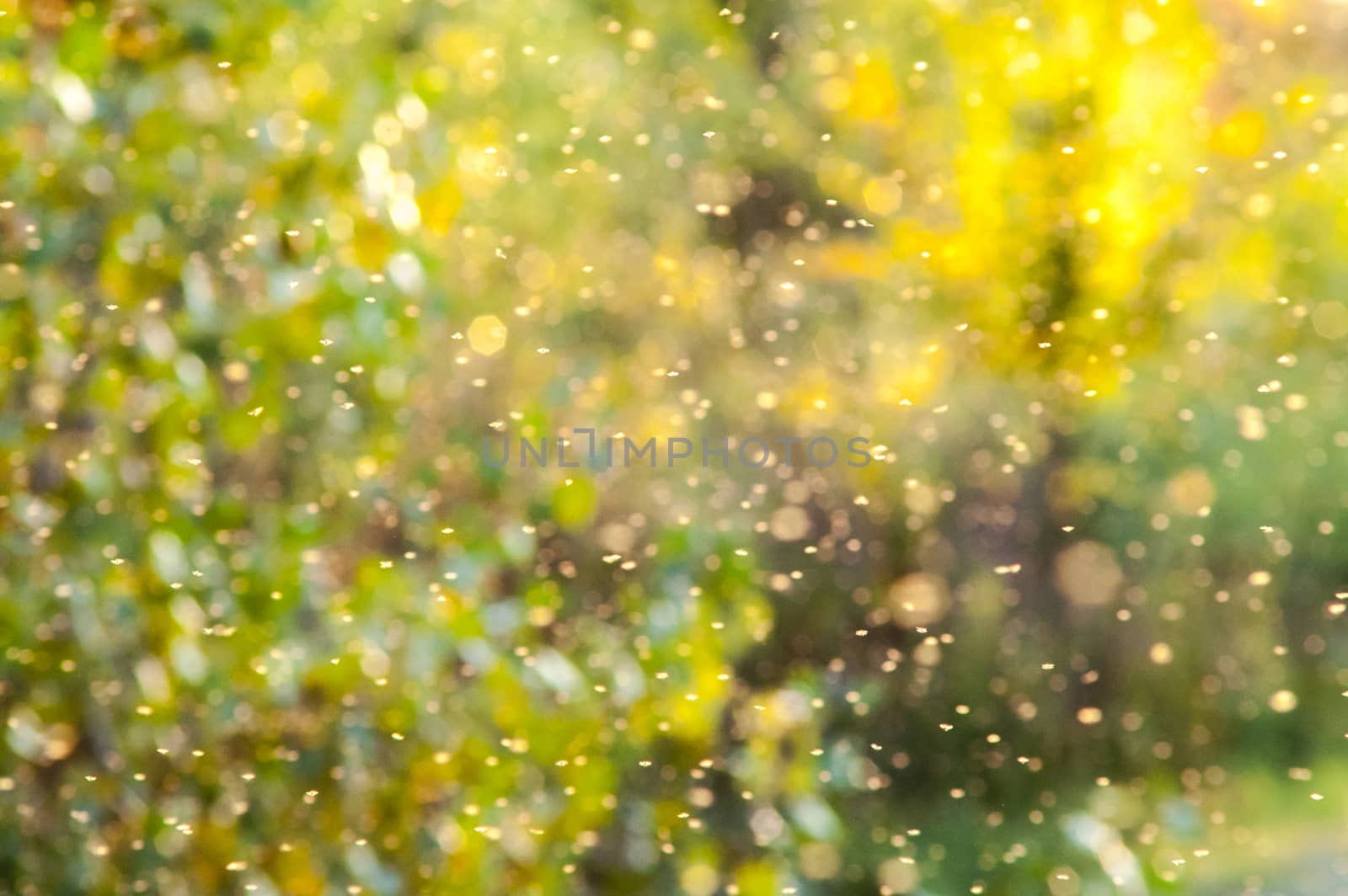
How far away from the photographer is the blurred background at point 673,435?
0.75m

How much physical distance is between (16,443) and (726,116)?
94cm

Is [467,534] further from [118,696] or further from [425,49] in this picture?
[425,49]

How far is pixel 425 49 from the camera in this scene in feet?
3.90

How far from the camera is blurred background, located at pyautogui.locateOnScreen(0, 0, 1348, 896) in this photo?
752 millimetres

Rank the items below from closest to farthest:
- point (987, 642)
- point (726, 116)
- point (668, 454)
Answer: point (668, 454) < point (726, 116) < point (987, 642)

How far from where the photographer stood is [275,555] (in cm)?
76

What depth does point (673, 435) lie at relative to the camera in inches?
51.9

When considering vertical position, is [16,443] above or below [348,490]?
below

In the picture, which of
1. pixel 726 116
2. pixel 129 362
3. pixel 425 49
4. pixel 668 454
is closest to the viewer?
pixel 129 362

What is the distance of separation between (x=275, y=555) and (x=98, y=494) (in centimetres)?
11

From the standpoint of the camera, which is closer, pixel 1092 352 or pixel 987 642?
pixel 1092 352

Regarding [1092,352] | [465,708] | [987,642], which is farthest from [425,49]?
[987,642]

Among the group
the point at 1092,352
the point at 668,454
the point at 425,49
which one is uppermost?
the point at 1092,352

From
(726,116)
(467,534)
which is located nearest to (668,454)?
(726,116)
